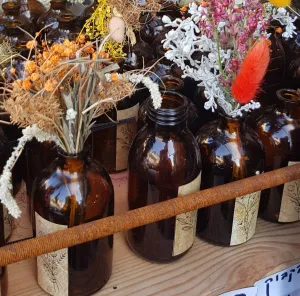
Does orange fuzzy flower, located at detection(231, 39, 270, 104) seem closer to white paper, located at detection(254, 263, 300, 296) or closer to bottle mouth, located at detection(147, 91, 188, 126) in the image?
bottle mouth, located at detection(147, 91, 188, 126)

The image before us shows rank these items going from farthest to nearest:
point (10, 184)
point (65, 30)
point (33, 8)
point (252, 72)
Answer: point (33, 8)
point (65, 30)
point (252, 72)
point (10, 184)

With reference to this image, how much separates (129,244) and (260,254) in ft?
0.69

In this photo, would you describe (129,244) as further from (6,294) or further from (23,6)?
(23,6)

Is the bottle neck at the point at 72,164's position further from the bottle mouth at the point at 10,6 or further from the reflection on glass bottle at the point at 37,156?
the bottle mouth at the point at 10,6

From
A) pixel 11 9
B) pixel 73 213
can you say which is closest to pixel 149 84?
pixel 73 213

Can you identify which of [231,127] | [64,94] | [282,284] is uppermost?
[64,94]

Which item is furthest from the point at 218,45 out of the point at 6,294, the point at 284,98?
the point at 6,294

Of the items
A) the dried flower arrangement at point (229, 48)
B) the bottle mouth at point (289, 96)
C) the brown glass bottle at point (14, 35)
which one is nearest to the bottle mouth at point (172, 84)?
the dried flower arrangement at point (229, 48)

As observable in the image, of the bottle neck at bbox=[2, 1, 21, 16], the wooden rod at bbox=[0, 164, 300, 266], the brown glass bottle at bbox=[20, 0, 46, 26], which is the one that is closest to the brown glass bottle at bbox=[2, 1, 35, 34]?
the bottle neck at bbox=[2, 1, 21, 16]

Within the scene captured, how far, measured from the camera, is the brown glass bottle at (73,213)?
665 mm

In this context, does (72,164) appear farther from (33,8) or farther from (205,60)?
(33,8)

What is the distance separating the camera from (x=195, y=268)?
31.9 inches

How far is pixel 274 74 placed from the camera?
1146 millimetres

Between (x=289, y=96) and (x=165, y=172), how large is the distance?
27 cm
